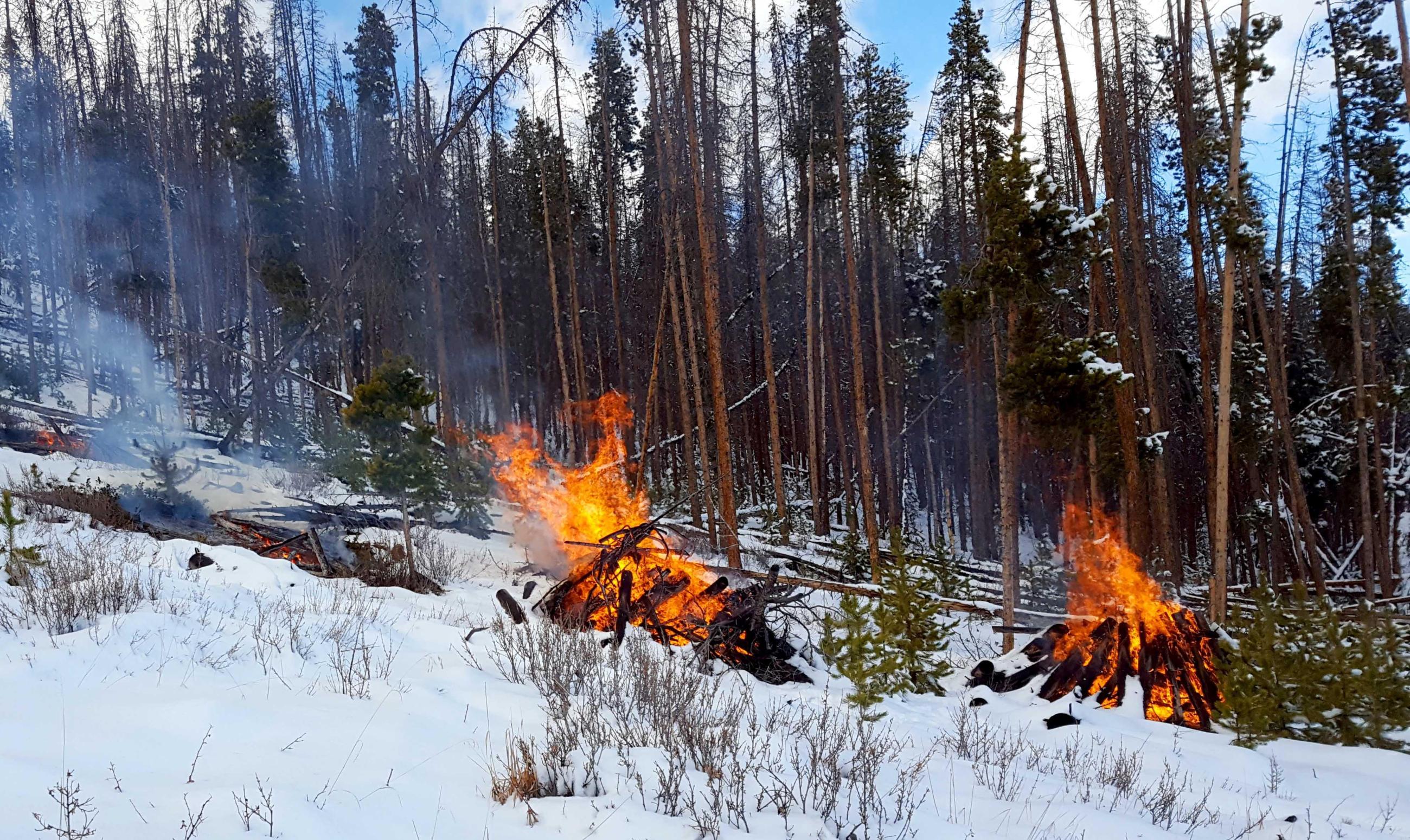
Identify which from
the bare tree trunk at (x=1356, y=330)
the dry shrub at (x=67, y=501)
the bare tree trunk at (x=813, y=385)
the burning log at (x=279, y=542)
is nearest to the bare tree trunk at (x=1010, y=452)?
the bare tree trunk at (x=813, y=385)

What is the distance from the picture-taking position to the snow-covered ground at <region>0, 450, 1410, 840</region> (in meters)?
3.12

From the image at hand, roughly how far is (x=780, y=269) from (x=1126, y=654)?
1486 centimetres

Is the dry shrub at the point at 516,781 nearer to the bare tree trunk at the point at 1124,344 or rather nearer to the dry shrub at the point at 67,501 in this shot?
the bare tree trunk at the point at 1124,344

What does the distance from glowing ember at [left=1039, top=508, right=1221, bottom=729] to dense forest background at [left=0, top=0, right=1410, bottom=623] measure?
83 centimetres

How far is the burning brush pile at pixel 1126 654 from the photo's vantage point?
350 inches

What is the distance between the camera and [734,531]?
12820 millimetres

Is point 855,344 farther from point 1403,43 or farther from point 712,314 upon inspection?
point 1403,43

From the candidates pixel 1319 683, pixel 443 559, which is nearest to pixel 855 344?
pixel 1319 683

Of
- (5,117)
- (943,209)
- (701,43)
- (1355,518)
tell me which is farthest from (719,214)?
(5,117)

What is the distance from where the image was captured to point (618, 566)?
9.47 meters

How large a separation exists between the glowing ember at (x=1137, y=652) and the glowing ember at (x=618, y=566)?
4862 mm

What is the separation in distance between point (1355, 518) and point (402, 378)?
1071 inches

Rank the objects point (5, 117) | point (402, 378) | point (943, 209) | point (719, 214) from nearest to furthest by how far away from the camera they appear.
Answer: point (402, 378) → point (719, 214) → point (943, 209) → point (5, 117)

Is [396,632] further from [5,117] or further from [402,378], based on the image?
[5,117]
